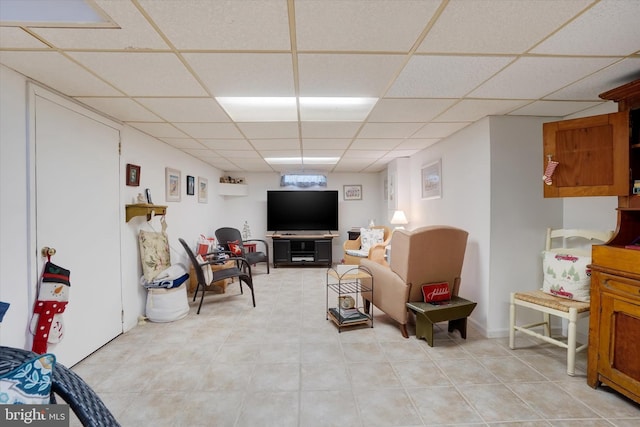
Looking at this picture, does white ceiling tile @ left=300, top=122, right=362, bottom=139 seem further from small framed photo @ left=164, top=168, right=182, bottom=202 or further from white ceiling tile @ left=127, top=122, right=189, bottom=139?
small framed photo @ left=164, top=168, right=182, bottom=202

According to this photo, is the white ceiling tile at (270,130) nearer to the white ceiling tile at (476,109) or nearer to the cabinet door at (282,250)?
the white ceiling tile at (476,109)

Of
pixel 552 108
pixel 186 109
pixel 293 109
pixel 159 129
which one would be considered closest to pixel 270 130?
pixel 293 109

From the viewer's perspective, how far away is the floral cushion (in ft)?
10.9

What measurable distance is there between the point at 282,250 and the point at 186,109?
4.22 meters

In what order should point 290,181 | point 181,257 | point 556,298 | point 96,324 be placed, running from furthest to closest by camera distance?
point 290,181 → point 181,257 → point 96,324 → point 556,298

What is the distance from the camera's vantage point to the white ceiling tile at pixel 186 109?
2.41m

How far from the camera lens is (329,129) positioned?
3.29 m

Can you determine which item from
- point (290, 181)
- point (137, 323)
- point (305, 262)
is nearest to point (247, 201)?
point (290, 181)

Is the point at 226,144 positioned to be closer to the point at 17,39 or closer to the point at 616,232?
the point at 17,39

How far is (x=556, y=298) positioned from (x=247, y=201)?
5.94 metres

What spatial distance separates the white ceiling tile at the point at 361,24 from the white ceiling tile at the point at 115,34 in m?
0.77

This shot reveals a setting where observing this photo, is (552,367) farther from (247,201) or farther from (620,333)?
(247,201)

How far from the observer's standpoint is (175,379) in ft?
7.20

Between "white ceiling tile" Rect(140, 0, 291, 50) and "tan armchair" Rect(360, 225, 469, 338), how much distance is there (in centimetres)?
197
